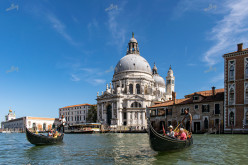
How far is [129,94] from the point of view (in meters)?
63.6

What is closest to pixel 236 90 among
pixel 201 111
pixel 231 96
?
pixel 231 96

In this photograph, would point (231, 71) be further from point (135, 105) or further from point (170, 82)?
point (170, 82)

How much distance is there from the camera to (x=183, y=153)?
1301cm

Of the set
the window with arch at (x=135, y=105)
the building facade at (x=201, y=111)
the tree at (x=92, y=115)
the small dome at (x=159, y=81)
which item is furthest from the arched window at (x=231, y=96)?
the small dome at (x=159, y=81)

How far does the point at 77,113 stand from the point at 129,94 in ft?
88.3

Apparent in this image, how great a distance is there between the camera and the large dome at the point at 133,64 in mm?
70188

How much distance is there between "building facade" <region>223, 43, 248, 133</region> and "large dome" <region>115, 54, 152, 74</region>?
38104 mm

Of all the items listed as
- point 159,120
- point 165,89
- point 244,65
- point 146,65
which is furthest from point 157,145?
point 165,89

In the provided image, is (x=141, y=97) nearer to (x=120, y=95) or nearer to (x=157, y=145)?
(x=120, y=95)

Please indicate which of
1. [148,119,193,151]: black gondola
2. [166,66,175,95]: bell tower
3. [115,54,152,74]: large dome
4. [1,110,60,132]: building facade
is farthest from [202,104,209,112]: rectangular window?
[1,110,60,132]: building facade

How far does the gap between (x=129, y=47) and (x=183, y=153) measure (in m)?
67.6

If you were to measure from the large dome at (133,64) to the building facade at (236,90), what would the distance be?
3810 cm

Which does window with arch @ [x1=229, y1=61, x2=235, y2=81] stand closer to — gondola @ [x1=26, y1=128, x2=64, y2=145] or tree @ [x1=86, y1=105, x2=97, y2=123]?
gondola @ [x1=26, y1=128, x2=64, y2=145]

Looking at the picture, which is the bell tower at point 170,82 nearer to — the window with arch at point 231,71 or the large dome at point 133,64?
the large dome at point 133,64
